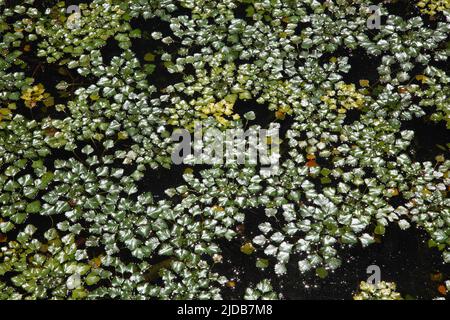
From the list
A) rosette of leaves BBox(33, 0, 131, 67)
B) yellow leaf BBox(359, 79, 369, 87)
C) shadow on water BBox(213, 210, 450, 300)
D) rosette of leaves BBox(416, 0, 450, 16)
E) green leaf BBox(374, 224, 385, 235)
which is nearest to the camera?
shadow on water BBox(213, 210, 450, 300)

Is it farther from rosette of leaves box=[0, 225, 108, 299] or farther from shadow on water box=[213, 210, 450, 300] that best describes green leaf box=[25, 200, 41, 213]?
shadow on water box=[213, 210, 450, 300]

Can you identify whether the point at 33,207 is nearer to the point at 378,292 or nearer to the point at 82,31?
the point at 82,31

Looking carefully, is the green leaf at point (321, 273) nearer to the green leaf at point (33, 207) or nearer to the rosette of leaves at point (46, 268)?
the rosette of leaves at point (46, 268)

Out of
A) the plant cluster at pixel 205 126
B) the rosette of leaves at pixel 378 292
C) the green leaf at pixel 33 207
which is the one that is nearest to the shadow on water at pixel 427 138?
the plant cluster at pixel 205 126

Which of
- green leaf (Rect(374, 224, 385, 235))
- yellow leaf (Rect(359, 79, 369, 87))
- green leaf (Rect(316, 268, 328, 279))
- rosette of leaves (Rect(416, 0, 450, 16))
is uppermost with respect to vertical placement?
rosette of leaves (Rect(416, 0, 450, 16))

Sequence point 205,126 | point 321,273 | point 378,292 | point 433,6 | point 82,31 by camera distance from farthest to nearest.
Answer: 1. point 433,6
2. point 82,31
3. point 205,126
4. point 321,273
5. point 378,292

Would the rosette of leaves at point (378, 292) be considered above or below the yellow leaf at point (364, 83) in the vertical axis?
below

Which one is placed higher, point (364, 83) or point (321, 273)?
point (364, 83)

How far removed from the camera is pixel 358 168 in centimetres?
323

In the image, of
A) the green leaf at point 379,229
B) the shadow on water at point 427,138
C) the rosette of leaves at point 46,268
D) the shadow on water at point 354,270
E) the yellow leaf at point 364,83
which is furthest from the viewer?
the yellow leaf at point 364,83

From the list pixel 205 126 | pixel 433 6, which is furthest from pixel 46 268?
pixel 433 6

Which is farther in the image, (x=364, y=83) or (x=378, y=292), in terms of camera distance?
(x=364, y=83)

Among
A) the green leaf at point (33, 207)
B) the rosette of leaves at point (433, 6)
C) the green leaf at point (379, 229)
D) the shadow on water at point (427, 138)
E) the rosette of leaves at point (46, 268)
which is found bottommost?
the rosette of leaves at point (46, 268)

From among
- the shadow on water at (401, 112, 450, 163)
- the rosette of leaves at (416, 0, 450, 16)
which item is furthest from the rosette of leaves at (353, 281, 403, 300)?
the rosette of leaves at (416, 0, 450, 16)
